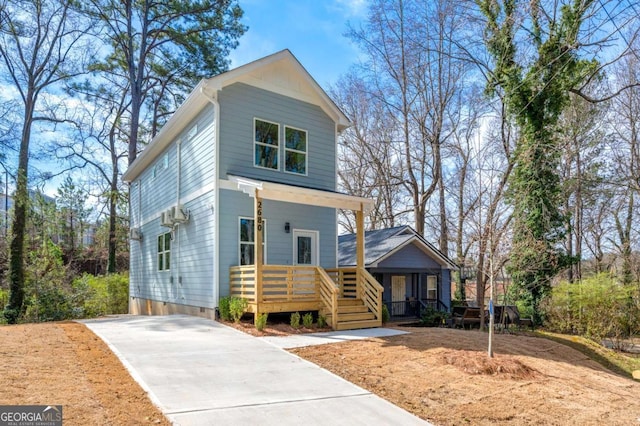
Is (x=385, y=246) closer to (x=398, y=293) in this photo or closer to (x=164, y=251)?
(x=398, y=293)

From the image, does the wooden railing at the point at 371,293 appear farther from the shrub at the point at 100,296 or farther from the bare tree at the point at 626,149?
the bare tree at the point at 626,149

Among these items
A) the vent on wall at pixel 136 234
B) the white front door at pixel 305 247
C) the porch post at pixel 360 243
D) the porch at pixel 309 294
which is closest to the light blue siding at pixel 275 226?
the white front door at pixel 305 247

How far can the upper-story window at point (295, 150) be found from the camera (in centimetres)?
1255

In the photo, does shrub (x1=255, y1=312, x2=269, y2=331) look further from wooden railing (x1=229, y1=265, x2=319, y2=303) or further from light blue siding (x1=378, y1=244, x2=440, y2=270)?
light blue siding (x1=378, y1=244, x2=440, y2=270)

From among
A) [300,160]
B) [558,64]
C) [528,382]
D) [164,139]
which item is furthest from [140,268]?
[558,64]

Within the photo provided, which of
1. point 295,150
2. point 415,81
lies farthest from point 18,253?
point 415,81

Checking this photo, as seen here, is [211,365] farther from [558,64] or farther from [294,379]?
[558,64]

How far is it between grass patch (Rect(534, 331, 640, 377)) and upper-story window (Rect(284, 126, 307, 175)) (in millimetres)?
8745

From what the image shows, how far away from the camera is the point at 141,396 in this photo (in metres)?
4.78

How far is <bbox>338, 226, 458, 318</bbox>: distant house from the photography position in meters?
17.2

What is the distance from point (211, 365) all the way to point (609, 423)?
514cm

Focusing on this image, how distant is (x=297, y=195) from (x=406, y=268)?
8.83 meters

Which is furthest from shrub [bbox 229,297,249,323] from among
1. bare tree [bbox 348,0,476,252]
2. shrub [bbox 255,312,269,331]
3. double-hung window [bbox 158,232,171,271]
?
bare tree [bbox 348,0,476,252]

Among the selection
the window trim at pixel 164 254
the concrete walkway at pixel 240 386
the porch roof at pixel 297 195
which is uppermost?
the porch roof at pixel 297 195
